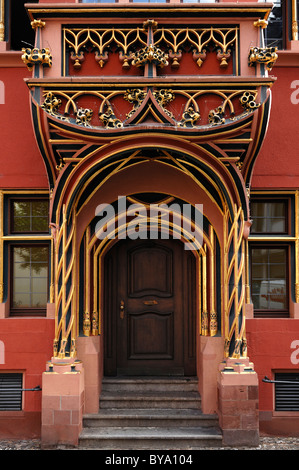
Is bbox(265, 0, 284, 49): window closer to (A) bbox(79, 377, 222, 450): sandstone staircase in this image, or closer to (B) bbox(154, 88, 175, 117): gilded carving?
(B) bbox(154, 88, 175, 117): gilded carving

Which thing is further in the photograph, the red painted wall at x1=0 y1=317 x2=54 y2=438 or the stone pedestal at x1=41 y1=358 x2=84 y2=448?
the red painted wall at x1=0 y1=317 x2=54 y2=438

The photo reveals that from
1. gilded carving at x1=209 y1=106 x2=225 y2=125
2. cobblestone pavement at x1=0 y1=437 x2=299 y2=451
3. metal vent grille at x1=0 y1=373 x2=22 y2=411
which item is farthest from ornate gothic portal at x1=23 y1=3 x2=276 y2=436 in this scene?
cobblestone pavement at x1=0 y1=437 x2=299 y2=451

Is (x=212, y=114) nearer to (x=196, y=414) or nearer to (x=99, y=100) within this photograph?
(x=99, y=100)

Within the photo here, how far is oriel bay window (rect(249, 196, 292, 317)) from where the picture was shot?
24.3 feet

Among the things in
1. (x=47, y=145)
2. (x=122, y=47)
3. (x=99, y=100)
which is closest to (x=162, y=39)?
(x=122, y=47)

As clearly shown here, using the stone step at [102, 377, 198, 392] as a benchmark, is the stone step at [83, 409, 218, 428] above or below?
below

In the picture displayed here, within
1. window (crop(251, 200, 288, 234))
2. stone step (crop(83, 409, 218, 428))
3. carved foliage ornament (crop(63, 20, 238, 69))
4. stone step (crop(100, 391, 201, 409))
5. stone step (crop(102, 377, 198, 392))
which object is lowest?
stone step (crop(83, 409, 218, 428))

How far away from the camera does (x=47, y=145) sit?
6383 millimetres

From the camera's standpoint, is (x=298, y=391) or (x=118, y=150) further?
(x=298, y=391)

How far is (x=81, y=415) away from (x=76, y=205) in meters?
2.68

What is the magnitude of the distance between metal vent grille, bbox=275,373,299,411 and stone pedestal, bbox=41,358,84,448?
8.82 ft

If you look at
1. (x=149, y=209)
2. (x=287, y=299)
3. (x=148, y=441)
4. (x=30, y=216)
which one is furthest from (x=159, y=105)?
(x=148, y=441)

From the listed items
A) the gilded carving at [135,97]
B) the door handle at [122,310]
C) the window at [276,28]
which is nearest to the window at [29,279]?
the door handle at [122,310]

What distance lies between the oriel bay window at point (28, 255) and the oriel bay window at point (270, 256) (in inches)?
116
